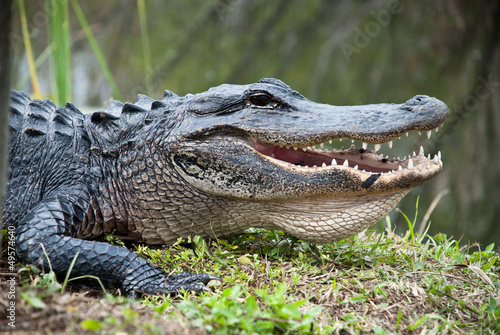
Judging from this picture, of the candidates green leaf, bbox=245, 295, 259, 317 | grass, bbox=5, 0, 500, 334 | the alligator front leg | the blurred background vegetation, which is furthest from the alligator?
the blurred background vegetation

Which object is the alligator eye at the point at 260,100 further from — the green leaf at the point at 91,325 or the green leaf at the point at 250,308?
the green leaf at the point at 91,325

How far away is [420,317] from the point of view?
7.18 feet

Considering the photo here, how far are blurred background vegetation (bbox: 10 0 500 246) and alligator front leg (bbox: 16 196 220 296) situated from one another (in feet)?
14.7

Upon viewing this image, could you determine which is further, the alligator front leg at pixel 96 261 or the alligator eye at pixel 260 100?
the alligator eye at pixel 260 100

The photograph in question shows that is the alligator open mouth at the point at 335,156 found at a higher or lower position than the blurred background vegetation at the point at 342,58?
lower

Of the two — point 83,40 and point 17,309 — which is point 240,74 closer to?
point 83,40

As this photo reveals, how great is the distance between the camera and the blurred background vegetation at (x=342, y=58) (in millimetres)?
7266

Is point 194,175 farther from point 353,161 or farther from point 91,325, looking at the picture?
point 91,325

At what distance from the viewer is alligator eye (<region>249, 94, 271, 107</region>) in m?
2.69

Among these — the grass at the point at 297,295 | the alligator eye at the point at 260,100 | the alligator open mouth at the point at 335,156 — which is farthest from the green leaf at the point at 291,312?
the alligator eye at the point at 260,100

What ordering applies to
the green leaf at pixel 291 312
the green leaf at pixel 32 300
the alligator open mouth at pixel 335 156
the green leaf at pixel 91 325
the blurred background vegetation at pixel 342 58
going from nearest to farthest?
the green leaf at pixel 91 325 < the green leaf at pixel 32 300 < the green leaf at pixel 291 312 < the alligator open mouth at pixel 335 156 < the blurred background vegetation at pixel 342 58

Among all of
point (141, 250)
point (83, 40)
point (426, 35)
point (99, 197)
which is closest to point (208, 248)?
point (141, 250)

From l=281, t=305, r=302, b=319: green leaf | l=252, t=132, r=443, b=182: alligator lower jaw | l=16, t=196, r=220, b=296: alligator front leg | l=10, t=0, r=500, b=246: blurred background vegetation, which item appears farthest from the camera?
l=10, t=0, r=500, b=246: blurred background vegetation

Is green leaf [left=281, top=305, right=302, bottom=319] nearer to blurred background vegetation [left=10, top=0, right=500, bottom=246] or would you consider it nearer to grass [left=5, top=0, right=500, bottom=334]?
grass [left=5, top=0, right=500, bottom=334]
